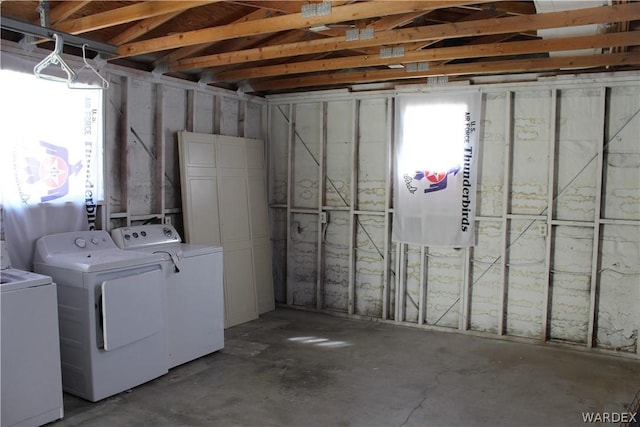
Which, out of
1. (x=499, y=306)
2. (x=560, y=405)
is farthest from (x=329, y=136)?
(x=560, y=405)

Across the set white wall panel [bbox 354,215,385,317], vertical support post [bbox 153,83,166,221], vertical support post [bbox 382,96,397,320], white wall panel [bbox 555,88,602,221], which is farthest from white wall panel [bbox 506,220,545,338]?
vertical support post [bbox 153,83,166,221]

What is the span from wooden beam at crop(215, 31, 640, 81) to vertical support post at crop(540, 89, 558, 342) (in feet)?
3.68

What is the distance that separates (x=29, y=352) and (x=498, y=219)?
4351 millimetres

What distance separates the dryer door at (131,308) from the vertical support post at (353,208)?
256cm

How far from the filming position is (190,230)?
5180 millimetres

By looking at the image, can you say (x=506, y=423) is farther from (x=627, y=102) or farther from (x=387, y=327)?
(x=627, y=102)

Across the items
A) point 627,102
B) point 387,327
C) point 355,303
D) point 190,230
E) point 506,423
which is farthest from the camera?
point 355,303

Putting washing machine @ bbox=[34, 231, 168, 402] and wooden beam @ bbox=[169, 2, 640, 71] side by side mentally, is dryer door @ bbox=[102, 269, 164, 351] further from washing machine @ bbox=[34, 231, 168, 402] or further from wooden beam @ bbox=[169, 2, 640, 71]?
wooden beam @ bbox=[169, 2, 640, 71]

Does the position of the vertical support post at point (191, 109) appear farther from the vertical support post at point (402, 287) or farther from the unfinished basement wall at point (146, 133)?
the vertical support post at point (402, 287)

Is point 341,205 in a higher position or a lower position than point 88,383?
higher

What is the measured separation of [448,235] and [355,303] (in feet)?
4.73

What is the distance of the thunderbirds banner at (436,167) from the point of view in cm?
531

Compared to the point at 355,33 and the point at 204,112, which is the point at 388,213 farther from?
the point at 355,33

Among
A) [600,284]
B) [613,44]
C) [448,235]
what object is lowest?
[600,284]
